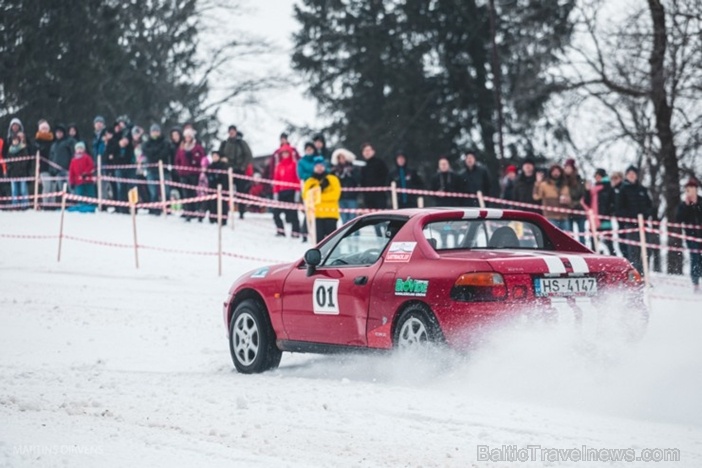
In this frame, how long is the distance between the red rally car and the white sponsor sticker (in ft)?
0.04

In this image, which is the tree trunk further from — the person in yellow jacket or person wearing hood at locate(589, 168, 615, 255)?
the person in yellow jacket

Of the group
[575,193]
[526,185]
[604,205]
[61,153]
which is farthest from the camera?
[61,153]

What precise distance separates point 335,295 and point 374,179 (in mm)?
12619

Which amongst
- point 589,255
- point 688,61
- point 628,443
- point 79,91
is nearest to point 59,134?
point 79,91

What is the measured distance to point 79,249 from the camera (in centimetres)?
2175

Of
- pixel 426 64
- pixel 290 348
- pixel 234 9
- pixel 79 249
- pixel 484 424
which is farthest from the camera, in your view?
pixel 234 9

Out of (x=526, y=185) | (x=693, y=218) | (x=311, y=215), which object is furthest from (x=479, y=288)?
(x=526, y=185)

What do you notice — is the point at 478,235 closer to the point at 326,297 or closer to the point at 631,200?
the point at 326,297

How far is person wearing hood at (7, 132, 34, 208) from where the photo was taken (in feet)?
86.7

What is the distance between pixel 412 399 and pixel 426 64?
3477 cm

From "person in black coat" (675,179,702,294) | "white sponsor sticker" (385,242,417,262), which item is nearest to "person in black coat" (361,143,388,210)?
"person in black coat" (675,179,702,294)

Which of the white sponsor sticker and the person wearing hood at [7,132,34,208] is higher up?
the person wearing hood at [7,132,34,208]

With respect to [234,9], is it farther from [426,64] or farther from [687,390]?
[687,390]

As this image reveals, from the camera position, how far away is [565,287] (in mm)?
8477
